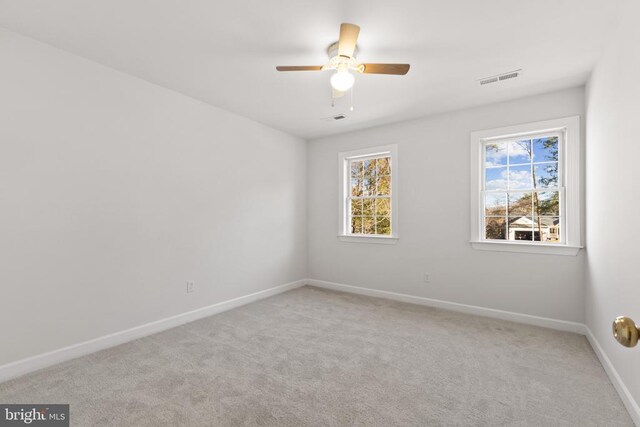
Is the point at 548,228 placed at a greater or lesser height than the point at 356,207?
lesser

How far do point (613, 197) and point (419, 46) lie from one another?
1.86m

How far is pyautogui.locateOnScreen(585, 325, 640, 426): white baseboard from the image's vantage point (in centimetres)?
179

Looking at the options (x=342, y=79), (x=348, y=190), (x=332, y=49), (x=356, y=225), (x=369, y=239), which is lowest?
(x=369, y=239)

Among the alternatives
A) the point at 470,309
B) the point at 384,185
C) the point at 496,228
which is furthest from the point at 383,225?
→ the point at 470,309

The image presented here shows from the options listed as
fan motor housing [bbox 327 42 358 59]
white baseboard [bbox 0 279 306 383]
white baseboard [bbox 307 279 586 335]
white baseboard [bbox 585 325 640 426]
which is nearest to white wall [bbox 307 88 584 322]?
white baseboard [bbox 307 279 586 335]

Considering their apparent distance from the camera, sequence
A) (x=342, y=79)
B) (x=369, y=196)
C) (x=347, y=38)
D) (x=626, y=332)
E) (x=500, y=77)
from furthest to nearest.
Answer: (x=369, y=196)
(x=500, y=77)
(x=342, y=79)
(x=347, y=38)
(x=626, y=332)

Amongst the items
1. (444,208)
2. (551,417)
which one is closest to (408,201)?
(444,208)

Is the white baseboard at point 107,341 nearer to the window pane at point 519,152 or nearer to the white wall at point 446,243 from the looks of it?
the white wall at point 446,243

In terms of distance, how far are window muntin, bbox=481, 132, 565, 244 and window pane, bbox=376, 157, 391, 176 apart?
130 cm

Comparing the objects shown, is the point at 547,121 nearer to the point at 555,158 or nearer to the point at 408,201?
the point at 555,158

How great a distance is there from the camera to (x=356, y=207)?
496 centimetres

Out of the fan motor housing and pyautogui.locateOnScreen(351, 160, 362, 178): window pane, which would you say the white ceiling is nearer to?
the fan motor housing

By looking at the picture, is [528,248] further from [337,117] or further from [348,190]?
[337,117]

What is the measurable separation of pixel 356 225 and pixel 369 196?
0.54m
